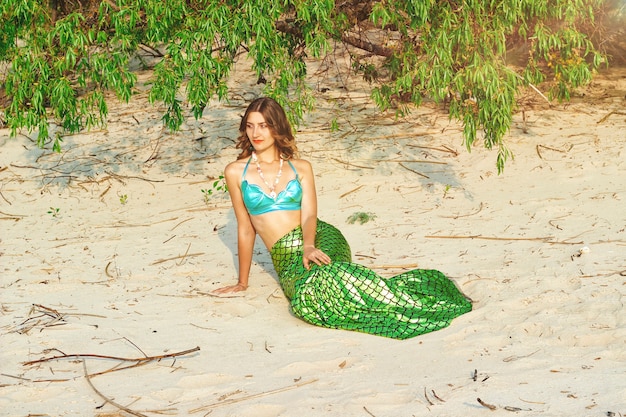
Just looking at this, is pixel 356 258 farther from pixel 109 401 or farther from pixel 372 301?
pixel 109 401

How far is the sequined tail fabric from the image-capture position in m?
4.94

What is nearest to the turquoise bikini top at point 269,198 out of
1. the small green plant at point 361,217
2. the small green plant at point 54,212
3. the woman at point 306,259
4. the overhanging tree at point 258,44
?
the woman at point 306,259

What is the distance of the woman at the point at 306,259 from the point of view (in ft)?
16.6

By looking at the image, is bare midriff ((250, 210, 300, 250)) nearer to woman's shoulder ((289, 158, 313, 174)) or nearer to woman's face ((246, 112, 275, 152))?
woman's shoulder ((289, 158, 313, 174))

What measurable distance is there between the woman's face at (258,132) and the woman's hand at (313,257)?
0.74m

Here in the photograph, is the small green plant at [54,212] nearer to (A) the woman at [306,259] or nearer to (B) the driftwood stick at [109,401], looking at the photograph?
(A) the woman at [306,259]

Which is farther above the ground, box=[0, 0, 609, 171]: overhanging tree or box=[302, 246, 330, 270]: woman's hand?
box=[0, 0, 609, 171]: overhanging tree

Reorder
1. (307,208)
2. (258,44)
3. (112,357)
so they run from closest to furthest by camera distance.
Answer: (112,357) < (307,208) < (258,44)

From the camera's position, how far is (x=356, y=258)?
6551 mm

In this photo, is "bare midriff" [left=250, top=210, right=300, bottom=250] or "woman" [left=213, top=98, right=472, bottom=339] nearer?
"woman" [left=213, top=98, right=472, bottom=339]

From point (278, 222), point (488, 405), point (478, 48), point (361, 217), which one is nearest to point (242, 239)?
point (278, 222)

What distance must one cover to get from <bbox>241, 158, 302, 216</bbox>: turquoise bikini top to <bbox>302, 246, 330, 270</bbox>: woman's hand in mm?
436

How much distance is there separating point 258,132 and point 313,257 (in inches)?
35.2

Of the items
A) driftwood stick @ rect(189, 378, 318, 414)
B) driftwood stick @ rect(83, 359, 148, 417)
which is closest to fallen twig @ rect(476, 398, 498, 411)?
driftwood stick @ rect(189, 378, 318, 414)
